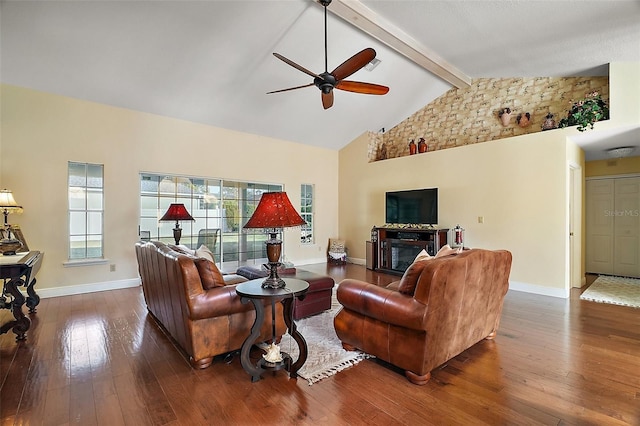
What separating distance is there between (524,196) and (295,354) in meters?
4.68

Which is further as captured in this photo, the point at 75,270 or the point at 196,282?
the point at 75,270

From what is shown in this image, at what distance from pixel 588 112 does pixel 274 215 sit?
505 centimetres

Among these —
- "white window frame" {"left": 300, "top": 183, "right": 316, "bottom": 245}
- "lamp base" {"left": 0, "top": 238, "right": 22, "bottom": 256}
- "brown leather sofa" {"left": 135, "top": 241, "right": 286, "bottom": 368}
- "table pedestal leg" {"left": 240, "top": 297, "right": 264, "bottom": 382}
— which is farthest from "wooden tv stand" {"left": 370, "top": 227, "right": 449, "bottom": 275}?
"lamp base" {"left": 0, "top": 238, "right": 22, "bottom": 256}

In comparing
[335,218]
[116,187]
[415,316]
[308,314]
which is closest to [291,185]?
[335,218]

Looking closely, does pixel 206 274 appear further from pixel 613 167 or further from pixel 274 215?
pixel 613 167

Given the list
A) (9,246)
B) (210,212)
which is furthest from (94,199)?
(210,212)

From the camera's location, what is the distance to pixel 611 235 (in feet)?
20.8

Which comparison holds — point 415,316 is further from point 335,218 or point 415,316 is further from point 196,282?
point 335,218

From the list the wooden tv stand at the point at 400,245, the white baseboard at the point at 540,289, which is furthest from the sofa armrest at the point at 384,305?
the white baseboard at the point at 540,289

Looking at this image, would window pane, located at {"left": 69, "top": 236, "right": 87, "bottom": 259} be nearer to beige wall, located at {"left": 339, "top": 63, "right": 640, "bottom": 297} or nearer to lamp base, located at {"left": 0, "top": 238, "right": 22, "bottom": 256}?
lamp base, located at {"left": 0, "top": 238, "right": 22, "bottom": 256}

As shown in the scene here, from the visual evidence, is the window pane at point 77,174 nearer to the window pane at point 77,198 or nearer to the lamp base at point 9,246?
the window pane at point 77,198

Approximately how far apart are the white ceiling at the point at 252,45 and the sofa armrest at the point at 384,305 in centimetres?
356

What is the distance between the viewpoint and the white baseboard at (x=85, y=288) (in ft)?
15.0

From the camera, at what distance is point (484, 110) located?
604cm
